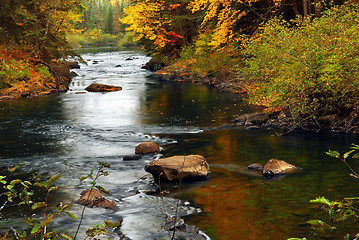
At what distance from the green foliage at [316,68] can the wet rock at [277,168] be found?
4129 mm

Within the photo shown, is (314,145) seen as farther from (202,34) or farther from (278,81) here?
(202,34)

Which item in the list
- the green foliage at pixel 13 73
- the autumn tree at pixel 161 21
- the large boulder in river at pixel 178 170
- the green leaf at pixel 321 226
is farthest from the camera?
the autumn tree at pixel 161 21

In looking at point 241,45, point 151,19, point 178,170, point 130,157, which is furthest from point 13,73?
point 178,170

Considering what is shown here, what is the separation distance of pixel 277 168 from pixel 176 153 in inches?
155

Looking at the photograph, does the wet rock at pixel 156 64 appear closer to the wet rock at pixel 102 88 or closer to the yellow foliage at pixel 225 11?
the wet rock at pixel 102 88

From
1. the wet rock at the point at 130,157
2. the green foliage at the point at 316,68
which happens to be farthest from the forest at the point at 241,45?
the wet rock at the point at 130,157

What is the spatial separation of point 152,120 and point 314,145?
891 cm

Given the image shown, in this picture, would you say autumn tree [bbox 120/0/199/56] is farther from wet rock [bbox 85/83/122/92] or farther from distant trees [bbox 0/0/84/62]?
wet rock [bbox 85/83/122/92]

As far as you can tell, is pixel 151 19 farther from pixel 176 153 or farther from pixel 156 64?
pixel 176 153

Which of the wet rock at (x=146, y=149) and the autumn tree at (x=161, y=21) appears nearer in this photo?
the wet rock at (x=146, y=149)

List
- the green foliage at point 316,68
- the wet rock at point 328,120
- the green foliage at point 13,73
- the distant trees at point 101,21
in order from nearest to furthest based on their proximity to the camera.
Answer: the green foliage at point 316,68
the wet rock at point 328,120
the green foliage at point 13,73
the distant trees at point 101,21

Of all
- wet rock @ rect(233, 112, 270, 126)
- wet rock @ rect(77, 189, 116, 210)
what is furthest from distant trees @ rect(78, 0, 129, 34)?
wet rock @ rect(77, 189, 116, 210)

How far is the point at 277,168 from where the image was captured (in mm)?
11953

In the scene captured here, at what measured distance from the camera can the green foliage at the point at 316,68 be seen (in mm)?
15062
